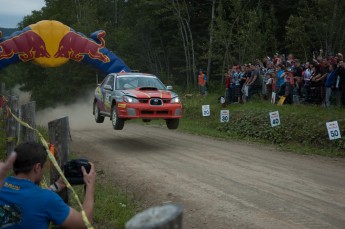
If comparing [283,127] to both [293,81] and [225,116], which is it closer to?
[293,81]

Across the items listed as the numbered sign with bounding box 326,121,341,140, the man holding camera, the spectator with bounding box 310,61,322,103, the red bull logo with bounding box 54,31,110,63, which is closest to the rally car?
the numbered sign with bounding box 326,121,341,140

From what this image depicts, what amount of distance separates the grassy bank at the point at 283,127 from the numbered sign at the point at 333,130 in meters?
0.23

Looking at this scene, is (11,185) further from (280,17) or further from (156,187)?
(280,17)

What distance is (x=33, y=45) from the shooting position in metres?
18.0

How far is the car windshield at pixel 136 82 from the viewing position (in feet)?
46.3

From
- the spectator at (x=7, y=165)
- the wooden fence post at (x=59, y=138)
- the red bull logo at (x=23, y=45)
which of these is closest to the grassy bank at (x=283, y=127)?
the red bull logo at (x=23, y=45)

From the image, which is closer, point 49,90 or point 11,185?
point 11,185

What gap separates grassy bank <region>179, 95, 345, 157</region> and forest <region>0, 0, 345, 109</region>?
7.97 m

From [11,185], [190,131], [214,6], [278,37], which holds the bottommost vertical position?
[190,131]

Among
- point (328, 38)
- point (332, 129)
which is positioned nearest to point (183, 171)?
point (332, 129)

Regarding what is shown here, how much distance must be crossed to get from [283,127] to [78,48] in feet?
30.7

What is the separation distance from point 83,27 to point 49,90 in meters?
9.52

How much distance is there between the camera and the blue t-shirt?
345 cm

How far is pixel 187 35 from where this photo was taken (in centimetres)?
3869
